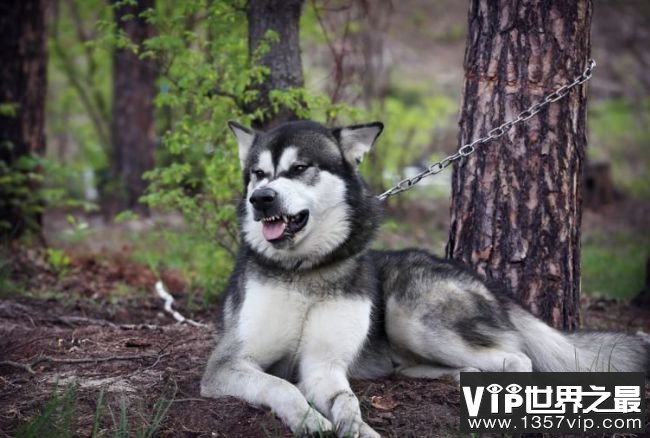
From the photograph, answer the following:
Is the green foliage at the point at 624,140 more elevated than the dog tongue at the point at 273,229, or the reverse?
the dog tongue at the point at 273,229

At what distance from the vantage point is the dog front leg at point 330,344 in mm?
4152

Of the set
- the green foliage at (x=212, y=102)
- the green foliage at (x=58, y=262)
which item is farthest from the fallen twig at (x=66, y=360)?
the green foliage at (x=58, y=262)

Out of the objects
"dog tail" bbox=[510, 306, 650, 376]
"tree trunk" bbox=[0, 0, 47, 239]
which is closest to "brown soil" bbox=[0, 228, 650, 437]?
"dog tail" bbox=[510, 306, 650, 376]

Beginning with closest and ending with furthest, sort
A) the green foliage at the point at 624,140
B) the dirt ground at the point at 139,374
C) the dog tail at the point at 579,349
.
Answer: the dirt ground at the point at 139,374 → the dog tail at the point at 579,349 → the green foliage at the point at 624,140

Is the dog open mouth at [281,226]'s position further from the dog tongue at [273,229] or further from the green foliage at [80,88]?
the green foliage at [80,88]

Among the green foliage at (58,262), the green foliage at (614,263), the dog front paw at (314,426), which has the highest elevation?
the dog front paw at (314,426)

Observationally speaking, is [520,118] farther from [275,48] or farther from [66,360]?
[66,360]

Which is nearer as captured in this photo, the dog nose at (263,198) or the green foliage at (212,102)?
the dog nose at (263,198)

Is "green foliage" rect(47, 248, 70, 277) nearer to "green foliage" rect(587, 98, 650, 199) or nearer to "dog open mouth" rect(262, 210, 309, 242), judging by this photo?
"dog open mouth" rect(262, 210, 309, 242)

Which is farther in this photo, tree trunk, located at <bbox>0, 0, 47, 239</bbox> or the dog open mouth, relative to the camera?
tree trunk, located at <bbox>0, 0, 47, 239</bbox>

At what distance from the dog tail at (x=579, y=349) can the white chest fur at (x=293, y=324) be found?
3.65ft

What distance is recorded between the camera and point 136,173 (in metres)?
12.9

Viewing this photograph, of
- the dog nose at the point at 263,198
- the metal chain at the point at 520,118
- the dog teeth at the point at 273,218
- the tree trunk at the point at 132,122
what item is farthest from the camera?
the tree trunk at the point at 132,122

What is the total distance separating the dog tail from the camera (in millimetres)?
4543
